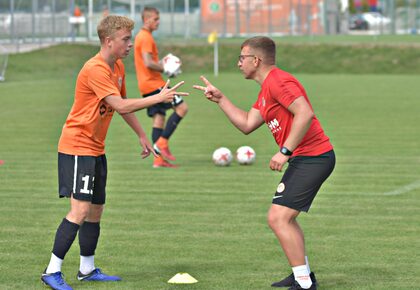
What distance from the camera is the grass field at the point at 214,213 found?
29.2 feet

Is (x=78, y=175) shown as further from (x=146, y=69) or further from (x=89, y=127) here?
(x=146, y=69)

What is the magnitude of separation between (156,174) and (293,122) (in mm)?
7568

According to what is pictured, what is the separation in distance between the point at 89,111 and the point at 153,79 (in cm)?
851

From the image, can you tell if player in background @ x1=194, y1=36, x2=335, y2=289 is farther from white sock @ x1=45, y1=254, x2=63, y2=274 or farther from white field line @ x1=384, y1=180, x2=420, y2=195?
white field line @ x1=384, y1=180, x2=420, y2=195

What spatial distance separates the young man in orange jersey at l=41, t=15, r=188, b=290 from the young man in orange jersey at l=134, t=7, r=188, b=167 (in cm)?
785

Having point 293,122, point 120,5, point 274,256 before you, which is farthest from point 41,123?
point 120,5

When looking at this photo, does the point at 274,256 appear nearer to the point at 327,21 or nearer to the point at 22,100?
the point at 22,100

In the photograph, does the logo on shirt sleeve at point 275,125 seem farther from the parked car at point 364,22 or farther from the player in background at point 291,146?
the parked car at point 364,22

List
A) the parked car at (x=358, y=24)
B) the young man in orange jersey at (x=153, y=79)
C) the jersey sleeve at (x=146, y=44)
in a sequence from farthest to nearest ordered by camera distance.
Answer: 1. the parked car at (x=358, y=24)
2. the jersey sleeve at (x=146, y=44)
3. the young man in orange jersey at (x=153, y=79)

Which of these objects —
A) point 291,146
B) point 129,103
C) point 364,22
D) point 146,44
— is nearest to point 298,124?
point 291,146

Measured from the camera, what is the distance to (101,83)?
809 cm

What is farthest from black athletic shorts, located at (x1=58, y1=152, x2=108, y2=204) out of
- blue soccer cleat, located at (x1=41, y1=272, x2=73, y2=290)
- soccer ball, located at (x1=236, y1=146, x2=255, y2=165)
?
soccer ball, located at (x1=236, y1=146, x2=255, y2=165)

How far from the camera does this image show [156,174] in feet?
50.1

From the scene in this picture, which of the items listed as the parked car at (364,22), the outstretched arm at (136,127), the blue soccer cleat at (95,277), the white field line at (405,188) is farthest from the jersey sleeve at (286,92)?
the parked car at (364,22)
